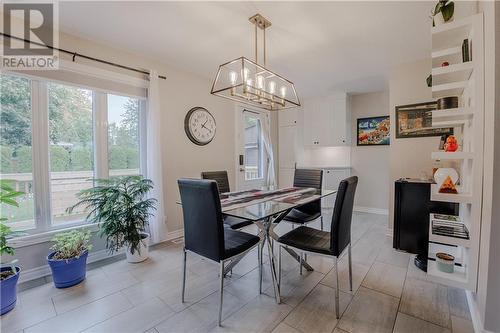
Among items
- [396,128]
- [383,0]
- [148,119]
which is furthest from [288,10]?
[396,128]

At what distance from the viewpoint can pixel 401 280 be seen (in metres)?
2.05

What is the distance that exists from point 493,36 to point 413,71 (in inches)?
76.7

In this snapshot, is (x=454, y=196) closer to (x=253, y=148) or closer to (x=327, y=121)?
(x=327, y=121)

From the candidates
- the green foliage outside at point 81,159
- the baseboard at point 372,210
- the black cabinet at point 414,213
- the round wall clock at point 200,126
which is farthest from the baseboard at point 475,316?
the green foliage outside at point 81,159

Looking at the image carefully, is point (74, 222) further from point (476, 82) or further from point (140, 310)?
point (476, 82)

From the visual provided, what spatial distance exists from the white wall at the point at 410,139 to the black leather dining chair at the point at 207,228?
251 centimetres

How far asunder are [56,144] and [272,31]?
259cm

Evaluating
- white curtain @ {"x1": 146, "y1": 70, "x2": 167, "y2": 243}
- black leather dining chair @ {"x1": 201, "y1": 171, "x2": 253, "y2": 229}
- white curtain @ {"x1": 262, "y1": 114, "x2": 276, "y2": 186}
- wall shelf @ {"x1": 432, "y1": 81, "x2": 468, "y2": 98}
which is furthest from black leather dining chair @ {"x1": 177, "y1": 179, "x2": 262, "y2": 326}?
white curtain @ {"x1": 262, "y1": 114, "x2": 276, "y2": 186}

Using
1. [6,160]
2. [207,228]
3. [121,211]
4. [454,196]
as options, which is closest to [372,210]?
[454,196]

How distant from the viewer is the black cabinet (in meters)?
2.35

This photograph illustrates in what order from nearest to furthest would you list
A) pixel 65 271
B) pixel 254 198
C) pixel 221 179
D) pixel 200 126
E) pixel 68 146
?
pixel 65 271 < pixel 254 198 < pixel 68 146 < pixel 221 179 < pixel 200 126

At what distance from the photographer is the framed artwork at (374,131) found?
432 cm

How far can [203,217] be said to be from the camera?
159cm

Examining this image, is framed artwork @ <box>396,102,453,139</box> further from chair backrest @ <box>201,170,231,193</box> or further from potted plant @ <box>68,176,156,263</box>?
potted plant @ <box>68,176,156,263</box>
